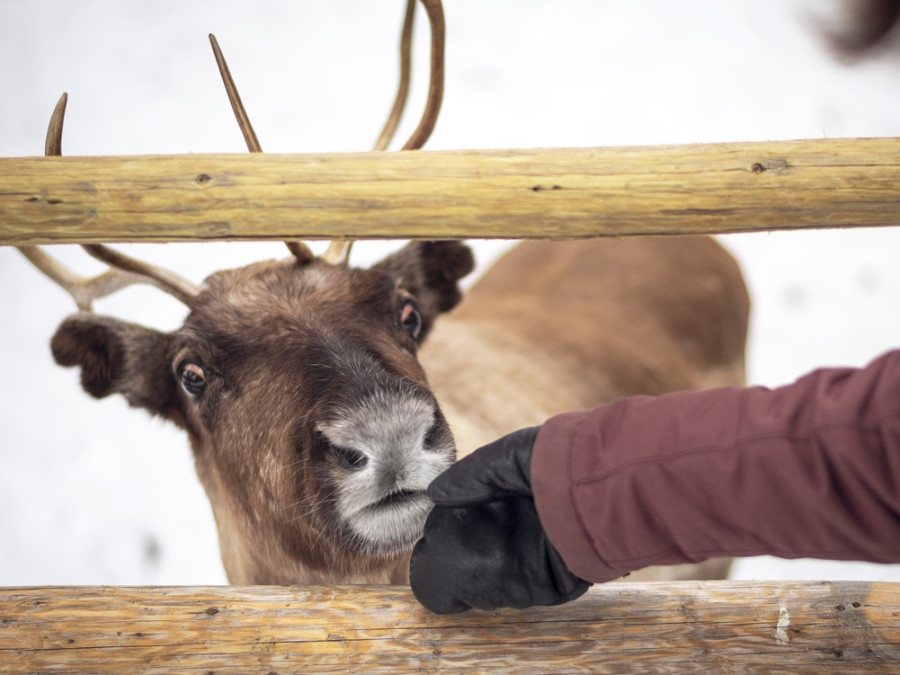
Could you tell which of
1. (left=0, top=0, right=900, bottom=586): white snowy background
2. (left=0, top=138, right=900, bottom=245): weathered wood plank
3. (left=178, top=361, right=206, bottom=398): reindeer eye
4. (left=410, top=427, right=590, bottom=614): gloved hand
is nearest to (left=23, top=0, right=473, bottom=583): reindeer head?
(left=178, top=361, right=206, bottom=398): reindeer eye

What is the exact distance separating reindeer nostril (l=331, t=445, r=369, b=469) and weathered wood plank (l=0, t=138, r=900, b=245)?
50 cm

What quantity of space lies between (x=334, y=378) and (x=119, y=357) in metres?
0.89

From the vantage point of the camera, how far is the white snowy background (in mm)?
4207

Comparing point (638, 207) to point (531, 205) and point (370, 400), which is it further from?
point (370, 400)

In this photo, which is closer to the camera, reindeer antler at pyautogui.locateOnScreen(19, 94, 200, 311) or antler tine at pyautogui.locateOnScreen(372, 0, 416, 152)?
reindeer antler at pyautogui.locateOnScreen(19, 94, 200, 311)

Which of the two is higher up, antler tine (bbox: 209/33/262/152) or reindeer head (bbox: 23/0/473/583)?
antler tine (bbox: 209/33/262/152)

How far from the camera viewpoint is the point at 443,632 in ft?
5.12

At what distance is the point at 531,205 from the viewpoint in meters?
1.52

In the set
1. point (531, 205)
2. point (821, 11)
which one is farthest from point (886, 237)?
point (531, 205)

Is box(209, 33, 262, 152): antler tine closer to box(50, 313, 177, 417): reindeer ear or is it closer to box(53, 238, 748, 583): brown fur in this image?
box(53, 238, 748, 583): brown fur

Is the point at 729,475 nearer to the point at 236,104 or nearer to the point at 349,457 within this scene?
the point at 349,457

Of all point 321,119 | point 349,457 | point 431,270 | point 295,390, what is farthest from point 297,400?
point 321,119

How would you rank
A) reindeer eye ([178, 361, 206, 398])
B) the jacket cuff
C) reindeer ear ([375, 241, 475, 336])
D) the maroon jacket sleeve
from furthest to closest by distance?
reindeer ear ([375, 241, 475, 336]), reindeer eye ([178, 361, 206, 398]), the jacket cuff, the maroon jacket sleeve

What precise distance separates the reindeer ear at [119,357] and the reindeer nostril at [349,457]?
840mm
